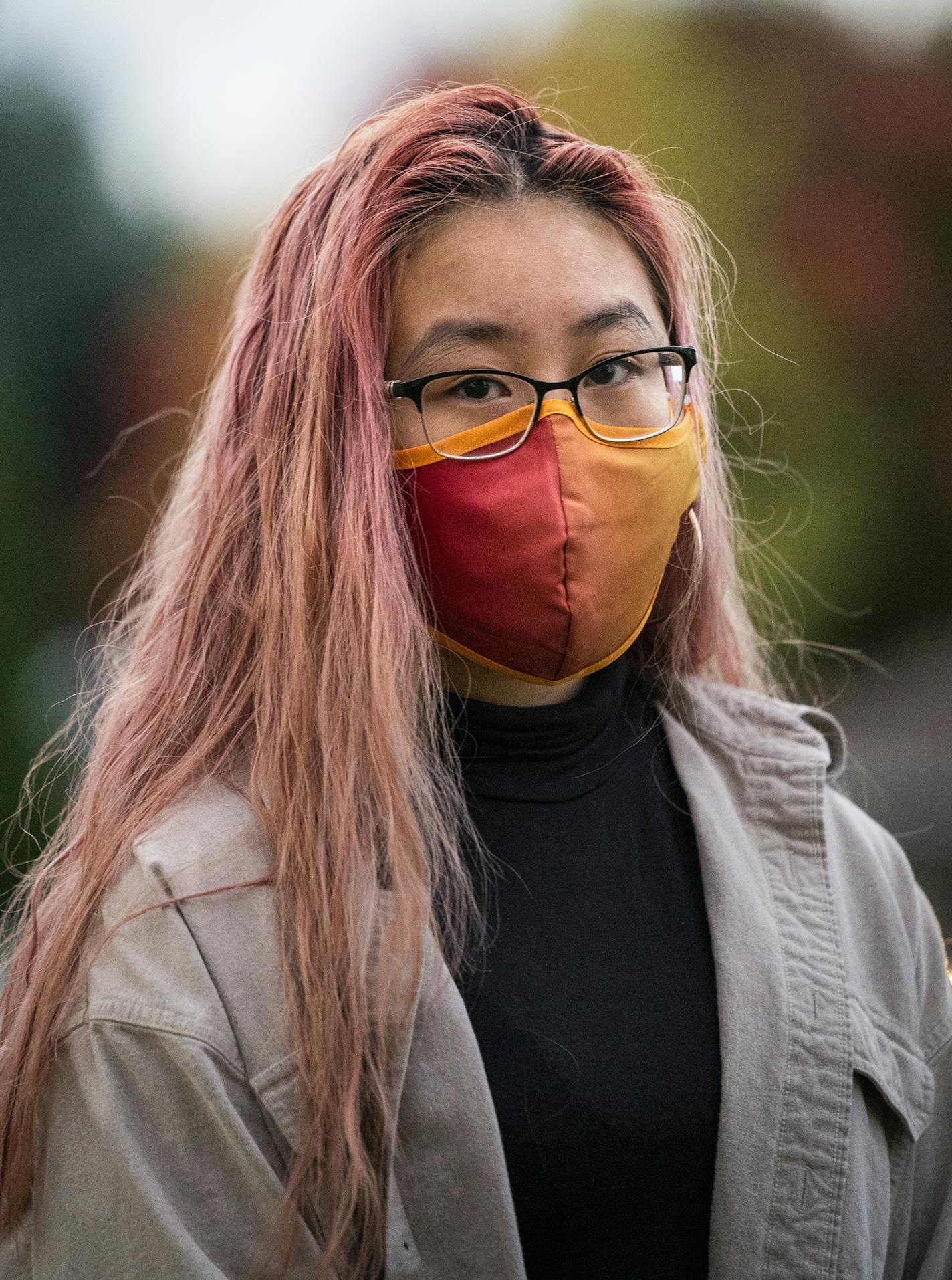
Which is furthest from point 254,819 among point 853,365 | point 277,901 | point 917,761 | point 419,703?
point 853,365

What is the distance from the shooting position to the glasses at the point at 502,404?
148cm

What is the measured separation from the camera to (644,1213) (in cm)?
139

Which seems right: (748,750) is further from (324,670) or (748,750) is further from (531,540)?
(324,670)

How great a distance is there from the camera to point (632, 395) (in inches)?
61.5

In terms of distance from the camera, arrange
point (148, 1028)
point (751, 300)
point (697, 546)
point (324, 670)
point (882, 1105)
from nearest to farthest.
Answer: point (148, 1028) < point (324, 670) < point (882, 1105) < point (697, 546) < point (751, 300)

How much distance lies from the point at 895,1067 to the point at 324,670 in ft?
3.02

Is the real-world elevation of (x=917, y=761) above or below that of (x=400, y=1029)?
below

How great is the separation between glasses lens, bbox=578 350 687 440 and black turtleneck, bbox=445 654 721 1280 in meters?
0.37

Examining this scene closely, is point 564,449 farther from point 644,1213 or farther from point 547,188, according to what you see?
point 644,1213

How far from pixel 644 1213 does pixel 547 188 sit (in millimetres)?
1305

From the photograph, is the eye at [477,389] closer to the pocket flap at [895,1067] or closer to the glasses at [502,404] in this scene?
the glasses at [502,404]

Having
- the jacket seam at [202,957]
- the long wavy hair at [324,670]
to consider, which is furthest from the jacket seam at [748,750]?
the jacket seam at [202,957]

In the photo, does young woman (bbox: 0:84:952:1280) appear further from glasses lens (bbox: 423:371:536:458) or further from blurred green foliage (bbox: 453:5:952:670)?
blurred green foliage (bbox: 453:5:952:670)

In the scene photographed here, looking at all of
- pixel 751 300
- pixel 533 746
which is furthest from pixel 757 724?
pixel 751 300
